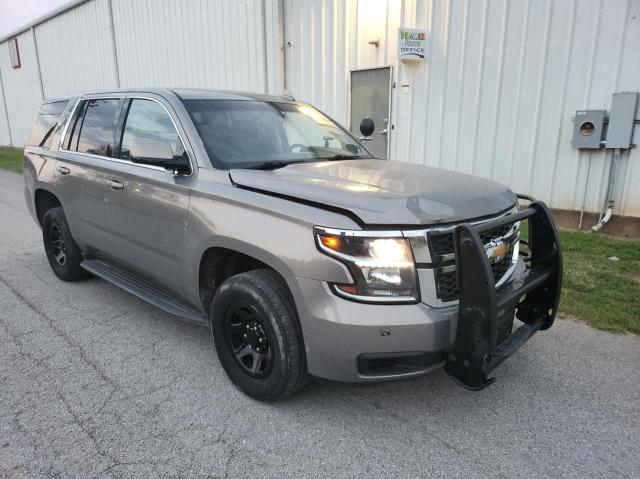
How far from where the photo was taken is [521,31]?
697 centimetres

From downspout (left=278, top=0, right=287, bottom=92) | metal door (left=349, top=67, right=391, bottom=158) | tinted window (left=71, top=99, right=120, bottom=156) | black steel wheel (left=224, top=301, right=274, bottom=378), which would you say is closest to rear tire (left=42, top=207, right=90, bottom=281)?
tinted window (left=71, top=99, right=120, bottom=156)

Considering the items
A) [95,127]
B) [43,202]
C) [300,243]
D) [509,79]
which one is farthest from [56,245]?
[509,79]

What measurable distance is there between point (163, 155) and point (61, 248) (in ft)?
8.79

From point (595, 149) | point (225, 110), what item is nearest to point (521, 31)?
point (595, 149)

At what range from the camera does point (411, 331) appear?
2.30 m

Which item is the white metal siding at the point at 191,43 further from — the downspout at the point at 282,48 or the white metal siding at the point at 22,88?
the white metal siding at the point at 22,88

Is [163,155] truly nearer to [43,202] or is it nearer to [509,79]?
[43,202]

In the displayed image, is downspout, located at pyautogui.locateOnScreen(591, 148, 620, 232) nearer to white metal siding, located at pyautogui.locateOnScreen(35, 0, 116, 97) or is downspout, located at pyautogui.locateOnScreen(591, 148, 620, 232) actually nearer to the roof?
the roof

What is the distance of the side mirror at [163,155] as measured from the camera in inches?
123

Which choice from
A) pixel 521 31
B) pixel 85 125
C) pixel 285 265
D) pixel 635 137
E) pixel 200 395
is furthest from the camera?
pixel 521 31

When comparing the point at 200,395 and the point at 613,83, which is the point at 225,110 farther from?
the point at 613,83

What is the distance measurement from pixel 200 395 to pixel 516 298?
1.99m

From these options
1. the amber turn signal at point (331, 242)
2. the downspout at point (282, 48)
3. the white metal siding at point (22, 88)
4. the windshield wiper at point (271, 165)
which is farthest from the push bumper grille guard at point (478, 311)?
the white metal siding at point (22, 88)

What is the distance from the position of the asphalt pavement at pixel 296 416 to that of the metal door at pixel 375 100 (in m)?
5.97
